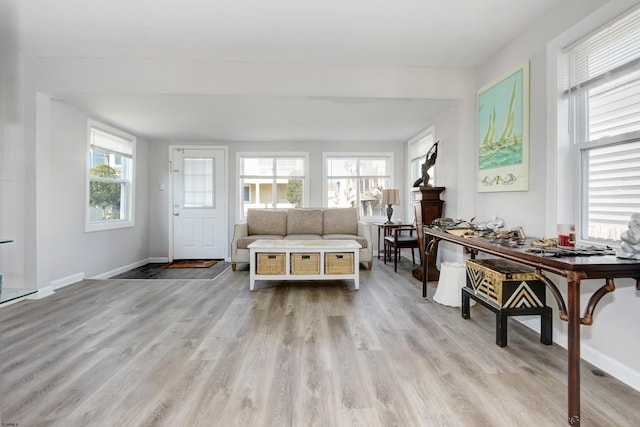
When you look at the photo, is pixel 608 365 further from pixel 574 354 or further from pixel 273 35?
pixel 273 35

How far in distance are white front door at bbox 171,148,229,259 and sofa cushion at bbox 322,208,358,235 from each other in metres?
1.88

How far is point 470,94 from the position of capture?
3.22 meters

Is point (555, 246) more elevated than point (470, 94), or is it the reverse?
point (470, 94)

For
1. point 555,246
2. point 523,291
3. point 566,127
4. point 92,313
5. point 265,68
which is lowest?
point 92,313

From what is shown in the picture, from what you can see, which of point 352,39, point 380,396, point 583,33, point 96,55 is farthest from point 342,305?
point 96,55

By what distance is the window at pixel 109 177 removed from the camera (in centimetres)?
398

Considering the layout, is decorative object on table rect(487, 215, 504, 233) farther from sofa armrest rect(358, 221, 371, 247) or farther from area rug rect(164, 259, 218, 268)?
area rug rect(164, 259, 218, 268)

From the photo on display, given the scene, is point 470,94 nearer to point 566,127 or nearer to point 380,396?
point 566,127

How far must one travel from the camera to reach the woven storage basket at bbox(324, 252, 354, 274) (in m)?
3.45

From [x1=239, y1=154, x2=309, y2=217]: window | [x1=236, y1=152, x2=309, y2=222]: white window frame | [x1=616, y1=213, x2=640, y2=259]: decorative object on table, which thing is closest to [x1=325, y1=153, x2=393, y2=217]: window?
[x1=236, y1=152, x2=309, y2=222]: white window frame

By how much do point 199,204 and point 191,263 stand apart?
108 centimetres

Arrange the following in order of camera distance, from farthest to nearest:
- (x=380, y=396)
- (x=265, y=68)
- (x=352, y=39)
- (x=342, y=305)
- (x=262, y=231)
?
(x=262, y=231)
(x=265, y=68)
(x=342, y=305)
(x=352, y=39)
(x=380, y=396)

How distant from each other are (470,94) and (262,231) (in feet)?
11.5

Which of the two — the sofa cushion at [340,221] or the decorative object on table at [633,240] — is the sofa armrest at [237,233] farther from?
the decorative object on table at [633,240]
